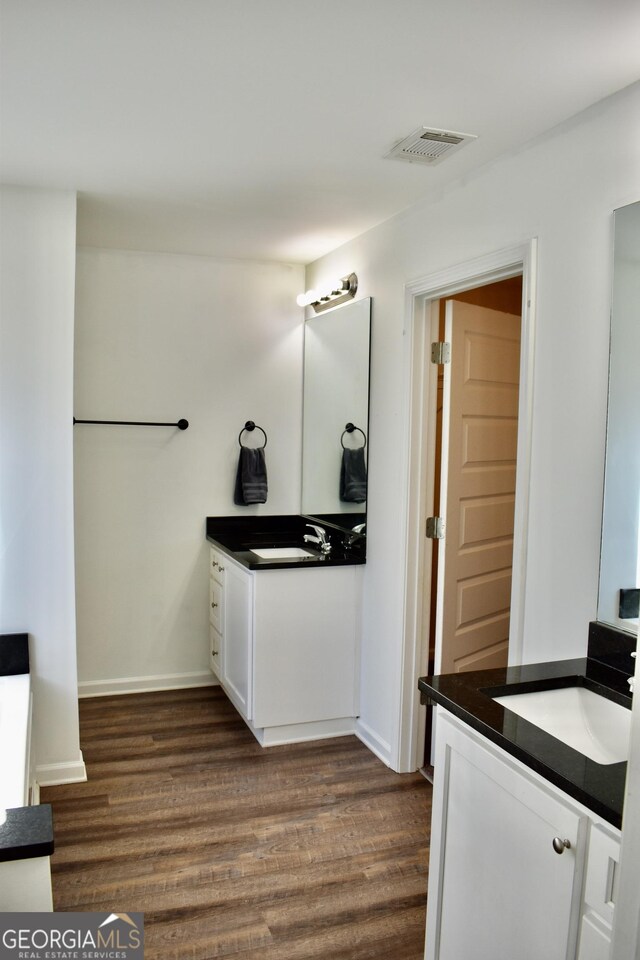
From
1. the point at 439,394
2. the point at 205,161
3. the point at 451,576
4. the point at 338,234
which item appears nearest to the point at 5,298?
the point at 205,161

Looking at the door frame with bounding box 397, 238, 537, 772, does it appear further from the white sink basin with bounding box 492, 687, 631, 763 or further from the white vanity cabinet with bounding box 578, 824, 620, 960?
the white vanity cabinet with bounding box 578, 824, 620, 960

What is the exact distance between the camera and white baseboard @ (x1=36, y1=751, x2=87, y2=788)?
317cm

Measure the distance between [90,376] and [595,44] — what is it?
119 inches

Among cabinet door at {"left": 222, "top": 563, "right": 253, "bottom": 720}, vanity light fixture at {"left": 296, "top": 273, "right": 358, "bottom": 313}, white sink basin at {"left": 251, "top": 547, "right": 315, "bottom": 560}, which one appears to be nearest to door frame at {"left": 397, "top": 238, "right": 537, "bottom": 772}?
vanity light fixture at {"left": 296, "top": 273, "right": 358, "bottom": 313}

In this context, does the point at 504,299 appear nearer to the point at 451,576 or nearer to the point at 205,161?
the point at 451,576

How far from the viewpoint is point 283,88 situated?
6.88ft

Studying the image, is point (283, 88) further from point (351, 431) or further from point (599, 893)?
point (599, 893)

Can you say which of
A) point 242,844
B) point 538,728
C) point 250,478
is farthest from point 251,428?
point 538,728

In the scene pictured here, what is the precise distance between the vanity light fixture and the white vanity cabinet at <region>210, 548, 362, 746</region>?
1357 mm

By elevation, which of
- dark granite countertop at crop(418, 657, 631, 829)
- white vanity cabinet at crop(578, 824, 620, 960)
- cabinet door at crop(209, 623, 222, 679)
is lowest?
cabinet door at crop(209, 623, 222, 679)

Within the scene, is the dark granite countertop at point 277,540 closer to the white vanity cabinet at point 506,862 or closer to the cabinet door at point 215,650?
the cabinet door at point 215,650

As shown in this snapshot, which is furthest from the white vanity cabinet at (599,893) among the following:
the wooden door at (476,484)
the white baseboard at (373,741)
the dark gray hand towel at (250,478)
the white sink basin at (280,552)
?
the dark gray hand towel at (250,478)

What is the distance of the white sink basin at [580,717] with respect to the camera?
180 cm

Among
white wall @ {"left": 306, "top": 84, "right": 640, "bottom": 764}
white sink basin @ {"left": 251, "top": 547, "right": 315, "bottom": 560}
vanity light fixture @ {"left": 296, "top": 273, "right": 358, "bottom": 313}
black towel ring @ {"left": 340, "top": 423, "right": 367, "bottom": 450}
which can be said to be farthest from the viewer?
white sink basin @ {"left": 251, "top": 547, "right": 315, "bottom": 560}
